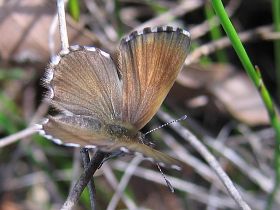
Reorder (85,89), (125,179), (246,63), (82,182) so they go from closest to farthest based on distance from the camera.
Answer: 1. (82,182)
2. (246,63)
3. (85,89)
4. (125,179)

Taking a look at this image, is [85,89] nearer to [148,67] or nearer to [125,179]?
[148,67]

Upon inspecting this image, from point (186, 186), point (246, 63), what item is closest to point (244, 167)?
point (186, 186)

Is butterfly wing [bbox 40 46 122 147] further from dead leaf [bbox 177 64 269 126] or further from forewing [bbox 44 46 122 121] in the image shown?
dead leaf [bbox 177 64 269 126]

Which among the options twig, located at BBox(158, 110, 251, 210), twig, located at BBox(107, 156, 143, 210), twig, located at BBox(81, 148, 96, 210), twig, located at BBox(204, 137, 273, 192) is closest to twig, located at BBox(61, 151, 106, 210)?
twig, located at BBox(81, 148, 96, 210)

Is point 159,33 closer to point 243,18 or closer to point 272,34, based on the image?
point 272,34

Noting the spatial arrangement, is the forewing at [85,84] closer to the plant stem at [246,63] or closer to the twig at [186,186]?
the plant stem at [246,63]

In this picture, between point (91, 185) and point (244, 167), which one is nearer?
point (91, 185)
